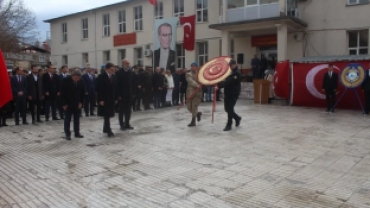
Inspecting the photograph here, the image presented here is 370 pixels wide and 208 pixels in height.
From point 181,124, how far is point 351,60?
24.4 feet

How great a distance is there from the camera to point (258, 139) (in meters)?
7.58

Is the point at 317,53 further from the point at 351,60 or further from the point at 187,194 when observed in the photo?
the point at 187,194

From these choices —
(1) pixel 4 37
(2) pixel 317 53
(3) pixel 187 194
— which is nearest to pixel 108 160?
(3) pixel 187 194

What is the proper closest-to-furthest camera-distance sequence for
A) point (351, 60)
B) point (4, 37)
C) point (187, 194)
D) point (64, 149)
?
point (187, 194), point (64, 149), point (351, 60), point (4, 37)

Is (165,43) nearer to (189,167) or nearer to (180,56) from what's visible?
(180,56)

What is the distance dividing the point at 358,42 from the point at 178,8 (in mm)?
13557

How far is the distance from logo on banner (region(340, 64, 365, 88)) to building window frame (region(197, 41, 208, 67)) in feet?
47.6

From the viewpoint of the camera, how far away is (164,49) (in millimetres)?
22844

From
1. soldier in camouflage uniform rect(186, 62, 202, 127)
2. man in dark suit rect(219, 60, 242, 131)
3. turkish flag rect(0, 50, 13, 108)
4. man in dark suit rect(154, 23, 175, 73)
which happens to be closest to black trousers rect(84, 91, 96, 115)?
soldier in camouflage uniform rect(186, 62, 202, 127)

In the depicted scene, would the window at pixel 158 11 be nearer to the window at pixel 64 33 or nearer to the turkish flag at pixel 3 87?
the window at pixel 64 33

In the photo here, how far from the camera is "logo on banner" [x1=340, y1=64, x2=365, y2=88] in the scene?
38.9ft

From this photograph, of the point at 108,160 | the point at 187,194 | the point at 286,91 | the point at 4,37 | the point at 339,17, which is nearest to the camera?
the point at 187,194

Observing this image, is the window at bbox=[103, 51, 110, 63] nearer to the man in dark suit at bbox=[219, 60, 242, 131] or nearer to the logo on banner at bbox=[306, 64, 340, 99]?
the logo on banner at bbox=[306, 64, 340, 99]

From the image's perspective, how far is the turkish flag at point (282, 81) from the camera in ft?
48.0
